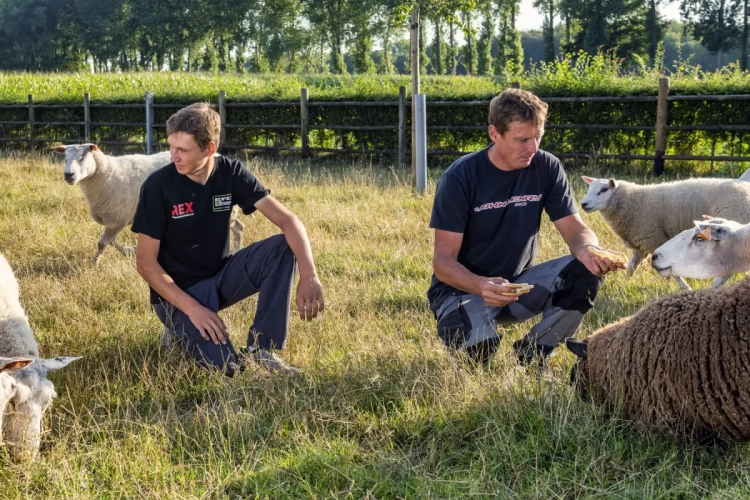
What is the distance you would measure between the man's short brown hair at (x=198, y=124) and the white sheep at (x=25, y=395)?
1149 mm

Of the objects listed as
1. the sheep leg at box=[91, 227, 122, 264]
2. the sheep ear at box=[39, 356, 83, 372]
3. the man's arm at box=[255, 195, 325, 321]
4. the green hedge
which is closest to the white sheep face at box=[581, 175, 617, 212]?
the man's arm at box=[255, 195, 325, 321]

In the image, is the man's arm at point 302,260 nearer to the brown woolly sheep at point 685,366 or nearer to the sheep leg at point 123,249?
the brown woolly sheep at point 685,366

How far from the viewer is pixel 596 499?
2.33 m

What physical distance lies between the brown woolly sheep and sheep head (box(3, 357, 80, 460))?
7.30 feet

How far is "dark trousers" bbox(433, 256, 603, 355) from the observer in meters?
3.37

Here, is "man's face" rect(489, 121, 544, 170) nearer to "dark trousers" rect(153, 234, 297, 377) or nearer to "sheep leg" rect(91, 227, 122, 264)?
"dark trousers" rect(153, 234, 297, 377)

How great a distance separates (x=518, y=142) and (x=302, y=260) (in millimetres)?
1197

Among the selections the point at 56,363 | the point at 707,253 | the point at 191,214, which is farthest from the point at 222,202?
the point at 707,253

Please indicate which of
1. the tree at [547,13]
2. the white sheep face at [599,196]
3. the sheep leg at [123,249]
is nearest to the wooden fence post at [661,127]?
the white sheep face at [599,196]

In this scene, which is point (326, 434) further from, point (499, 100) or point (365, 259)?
point (365, 259)

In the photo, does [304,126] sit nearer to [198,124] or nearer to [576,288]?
[198,124]

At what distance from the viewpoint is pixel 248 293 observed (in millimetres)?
3797

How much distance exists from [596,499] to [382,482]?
707 millimetres

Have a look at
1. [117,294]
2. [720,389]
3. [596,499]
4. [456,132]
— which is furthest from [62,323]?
[456,132]
